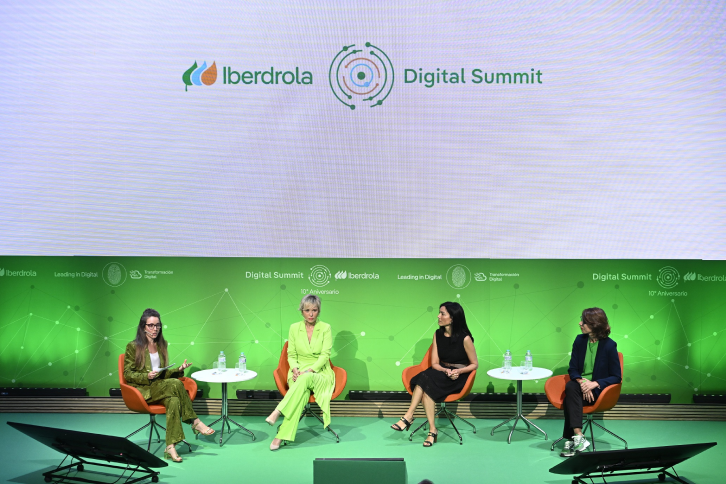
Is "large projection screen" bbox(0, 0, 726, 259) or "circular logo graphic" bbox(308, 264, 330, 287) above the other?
"large projection screen" bbox(0, 0, 726, 259)

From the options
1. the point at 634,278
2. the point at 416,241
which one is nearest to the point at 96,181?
the point at 416,241

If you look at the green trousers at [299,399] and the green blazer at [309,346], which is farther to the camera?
the green blazer at [309,346]

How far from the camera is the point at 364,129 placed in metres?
6.16

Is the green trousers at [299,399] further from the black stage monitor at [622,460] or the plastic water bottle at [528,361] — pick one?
the black stage monitor at [622,460]

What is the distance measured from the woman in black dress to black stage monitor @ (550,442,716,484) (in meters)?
1.46

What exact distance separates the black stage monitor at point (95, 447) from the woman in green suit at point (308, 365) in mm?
1278

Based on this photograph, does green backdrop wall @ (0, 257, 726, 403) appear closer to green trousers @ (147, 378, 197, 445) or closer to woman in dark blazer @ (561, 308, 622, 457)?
woman in dark blazer @ (561, 308, 622, 457)

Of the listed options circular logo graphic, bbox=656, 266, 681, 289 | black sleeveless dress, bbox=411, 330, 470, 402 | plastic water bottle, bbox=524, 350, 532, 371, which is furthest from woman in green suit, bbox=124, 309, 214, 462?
circular logo graphic, bbox=656, 266, 681, 289

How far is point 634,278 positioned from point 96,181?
4.93 m

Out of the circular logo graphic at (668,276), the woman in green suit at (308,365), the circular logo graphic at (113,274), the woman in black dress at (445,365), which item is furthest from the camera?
the circular logo graphic at (113,274)

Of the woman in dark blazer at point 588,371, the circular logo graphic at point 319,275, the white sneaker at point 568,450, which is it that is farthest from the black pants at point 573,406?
the circular logo graphic at point 319,275

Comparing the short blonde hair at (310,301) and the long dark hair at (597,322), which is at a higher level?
the short blonde hair at (310,301)

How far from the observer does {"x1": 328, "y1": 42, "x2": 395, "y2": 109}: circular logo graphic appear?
20.1ft

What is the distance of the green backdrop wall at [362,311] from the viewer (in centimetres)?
641
